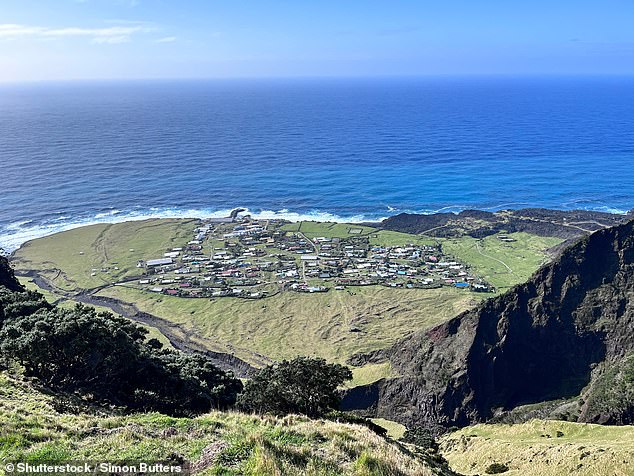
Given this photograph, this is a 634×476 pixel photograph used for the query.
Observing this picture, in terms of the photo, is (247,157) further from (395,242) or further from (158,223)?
(395,242)

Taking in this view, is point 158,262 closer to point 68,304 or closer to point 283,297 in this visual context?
point 68,304

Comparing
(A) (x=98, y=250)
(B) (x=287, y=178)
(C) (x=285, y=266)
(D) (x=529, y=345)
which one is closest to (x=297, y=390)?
(D) (x=529, y=345)

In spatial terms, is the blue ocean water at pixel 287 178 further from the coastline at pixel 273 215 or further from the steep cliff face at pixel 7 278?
the steep cliff face at pixel 7 278

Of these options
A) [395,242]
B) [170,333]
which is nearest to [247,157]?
[395,242]

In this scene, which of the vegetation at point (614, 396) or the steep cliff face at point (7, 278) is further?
the steep cliff face at point (7, 278)

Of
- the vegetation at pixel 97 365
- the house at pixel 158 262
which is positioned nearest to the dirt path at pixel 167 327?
the house at pixel 158 262

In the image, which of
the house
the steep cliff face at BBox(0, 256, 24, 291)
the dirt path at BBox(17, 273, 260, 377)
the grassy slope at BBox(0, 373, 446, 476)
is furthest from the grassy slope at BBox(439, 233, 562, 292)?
the steep cliff face at BBox(0, 256, 24, 291)
